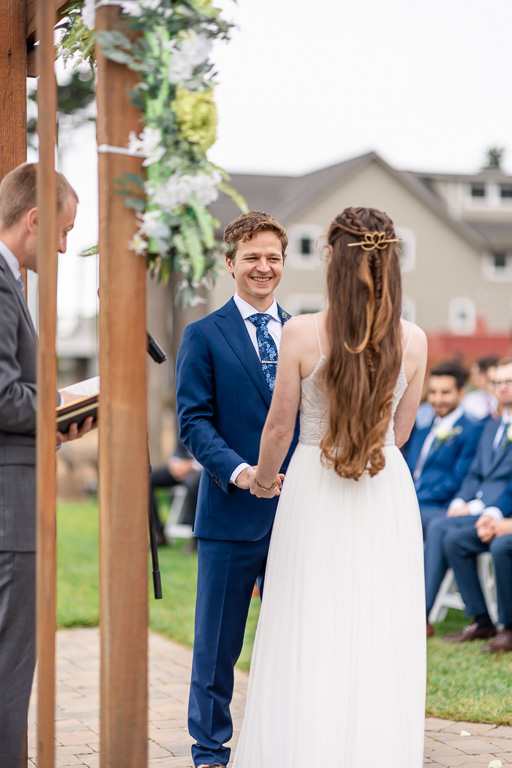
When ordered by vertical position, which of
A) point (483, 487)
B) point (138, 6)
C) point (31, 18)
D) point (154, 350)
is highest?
point (31, 18)

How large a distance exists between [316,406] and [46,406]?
977 millimetres

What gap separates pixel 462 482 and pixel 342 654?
14.3 feet

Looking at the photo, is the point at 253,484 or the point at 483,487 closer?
the point at 253,484

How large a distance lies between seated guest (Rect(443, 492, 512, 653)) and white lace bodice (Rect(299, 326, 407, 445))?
3.20m

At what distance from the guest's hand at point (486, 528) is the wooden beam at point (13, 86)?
159 inches

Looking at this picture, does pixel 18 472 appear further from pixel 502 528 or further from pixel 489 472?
pixel 489 472

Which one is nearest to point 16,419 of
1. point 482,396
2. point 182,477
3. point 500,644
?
point 500,644

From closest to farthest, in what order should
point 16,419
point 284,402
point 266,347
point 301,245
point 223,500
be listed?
point 16,419 < point 284,402 < point 223,500 < point 266,347 < point 301,245

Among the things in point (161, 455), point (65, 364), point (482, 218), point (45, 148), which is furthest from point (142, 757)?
point (65, 364)

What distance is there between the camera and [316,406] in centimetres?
346

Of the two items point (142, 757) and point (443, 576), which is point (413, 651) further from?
point (443, 576)

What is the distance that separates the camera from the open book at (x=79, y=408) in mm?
3184

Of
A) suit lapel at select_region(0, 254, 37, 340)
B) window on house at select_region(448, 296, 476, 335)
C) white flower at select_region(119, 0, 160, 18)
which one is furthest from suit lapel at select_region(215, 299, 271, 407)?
window on house at select_region(448, 296, 476, 335)

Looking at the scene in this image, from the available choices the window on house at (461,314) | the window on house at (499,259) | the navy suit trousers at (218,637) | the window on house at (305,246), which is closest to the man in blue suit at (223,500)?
the navy suit trousers at (218,637)
